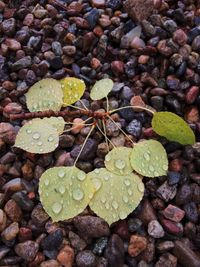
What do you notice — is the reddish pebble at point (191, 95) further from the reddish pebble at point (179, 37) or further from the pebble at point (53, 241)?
the pebble at point (53, 241)

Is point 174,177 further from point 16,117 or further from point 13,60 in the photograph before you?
point 13,60

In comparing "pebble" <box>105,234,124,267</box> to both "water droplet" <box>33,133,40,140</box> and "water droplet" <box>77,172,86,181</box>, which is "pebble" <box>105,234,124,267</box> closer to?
"water droplet" <box>77,172,86,181</box>

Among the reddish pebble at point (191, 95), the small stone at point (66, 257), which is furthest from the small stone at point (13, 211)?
the reddish pebble at point (191, 95)

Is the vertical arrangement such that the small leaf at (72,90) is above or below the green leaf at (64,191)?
above

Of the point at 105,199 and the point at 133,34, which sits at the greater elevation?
the point at 133,34

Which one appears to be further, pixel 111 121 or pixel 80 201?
pixel 111 121

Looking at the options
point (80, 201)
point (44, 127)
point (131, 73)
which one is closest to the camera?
point (80, 201)

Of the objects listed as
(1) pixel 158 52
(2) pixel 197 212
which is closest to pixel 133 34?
(1) pixel 158 52

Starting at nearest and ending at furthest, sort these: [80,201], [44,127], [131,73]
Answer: [80,201] < [44,127] < [131,73]
